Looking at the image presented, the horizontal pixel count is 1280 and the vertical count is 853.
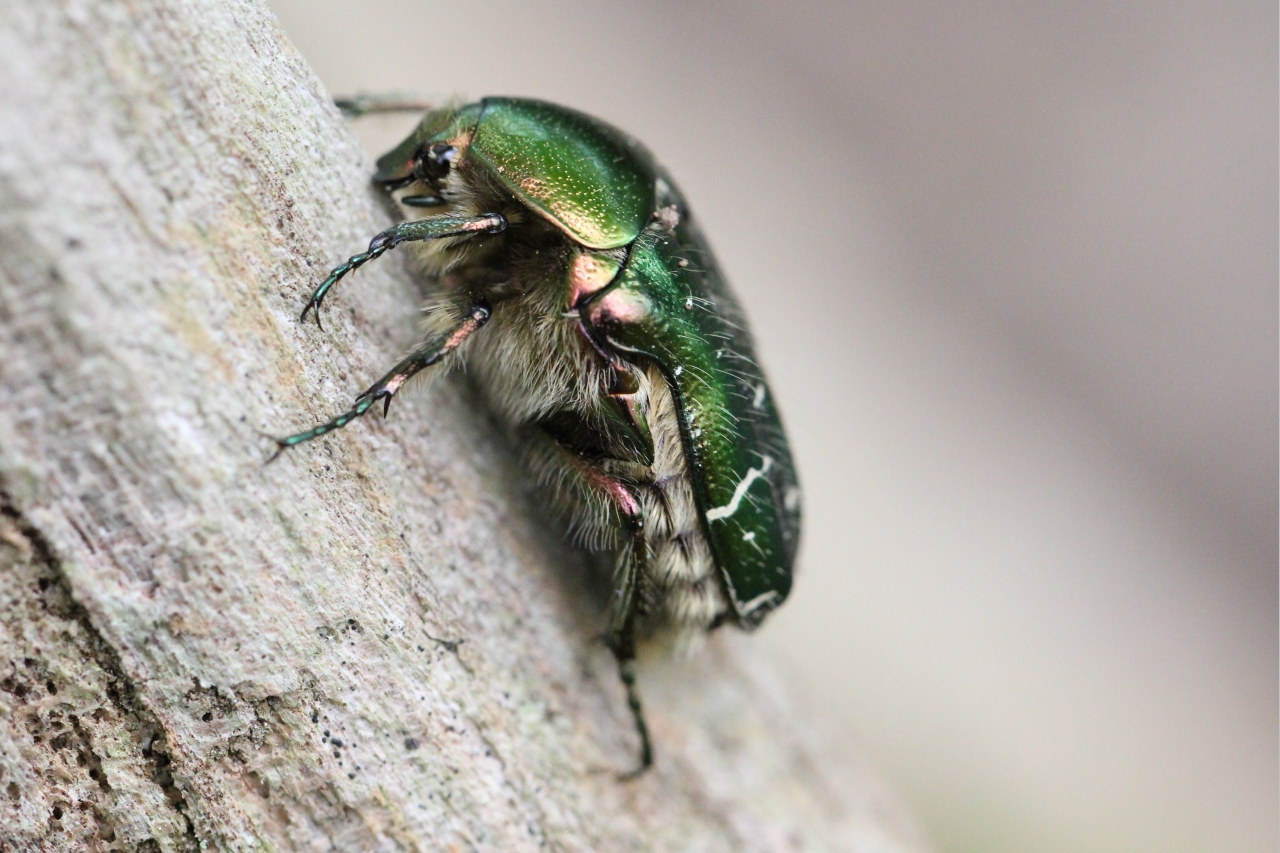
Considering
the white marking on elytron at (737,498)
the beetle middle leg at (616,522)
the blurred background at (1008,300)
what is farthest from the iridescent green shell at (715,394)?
the blurred background at (1008,300)

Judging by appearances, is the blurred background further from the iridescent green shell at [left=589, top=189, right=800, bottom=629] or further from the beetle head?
the beetle head

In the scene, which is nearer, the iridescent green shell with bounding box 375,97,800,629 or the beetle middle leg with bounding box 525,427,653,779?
the iridescent green shell with bounding box 375,97,800,629

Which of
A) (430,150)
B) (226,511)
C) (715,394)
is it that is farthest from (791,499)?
(226,511)

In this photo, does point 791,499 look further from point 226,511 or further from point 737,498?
point 226,511

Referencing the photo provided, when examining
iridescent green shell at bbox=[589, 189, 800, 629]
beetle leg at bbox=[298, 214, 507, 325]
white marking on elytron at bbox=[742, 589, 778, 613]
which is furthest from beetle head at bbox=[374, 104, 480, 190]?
white marking on elytron at bbox=[742, 589, 778, 613]

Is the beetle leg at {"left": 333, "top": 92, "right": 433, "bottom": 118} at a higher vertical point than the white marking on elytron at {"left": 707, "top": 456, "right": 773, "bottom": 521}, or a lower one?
higher

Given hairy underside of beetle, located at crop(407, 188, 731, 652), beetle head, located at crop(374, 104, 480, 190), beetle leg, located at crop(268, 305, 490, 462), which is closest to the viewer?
beetle leg, located at crop(268, 305, 490, 462)
